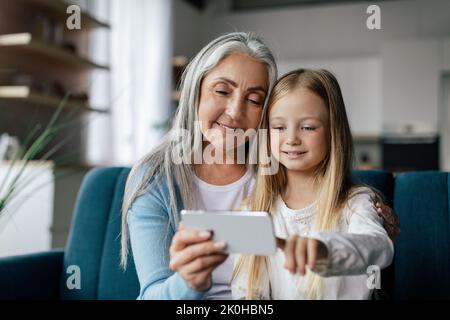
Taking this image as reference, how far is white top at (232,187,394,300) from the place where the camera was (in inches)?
23.1

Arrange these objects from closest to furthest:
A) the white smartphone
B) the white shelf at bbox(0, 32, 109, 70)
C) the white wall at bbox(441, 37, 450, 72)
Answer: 1. the white smartphone
2. the white shelf at bbox(0, 32, 109, 70)
3. the white wall at bbox(441, 37, 450, 72)

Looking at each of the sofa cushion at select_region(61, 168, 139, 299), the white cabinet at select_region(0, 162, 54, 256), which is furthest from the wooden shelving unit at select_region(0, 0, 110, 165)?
the sofa cushion at select_region(61, 168, 139, 299)

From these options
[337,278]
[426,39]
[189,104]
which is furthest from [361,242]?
[426,39]

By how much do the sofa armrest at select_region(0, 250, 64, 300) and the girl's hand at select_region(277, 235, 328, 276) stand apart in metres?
0.63

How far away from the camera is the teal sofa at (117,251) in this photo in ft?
3.19

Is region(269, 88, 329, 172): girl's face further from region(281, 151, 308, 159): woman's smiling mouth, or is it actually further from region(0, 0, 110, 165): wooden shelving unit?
region(0, 0, 110, 165): wooden shelving unit

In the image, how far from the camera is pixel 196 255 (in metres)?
0.60

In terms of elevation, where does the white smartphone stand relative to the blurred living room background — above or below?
below

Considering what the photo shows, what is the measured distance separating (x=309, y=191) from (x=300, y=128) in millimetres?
87

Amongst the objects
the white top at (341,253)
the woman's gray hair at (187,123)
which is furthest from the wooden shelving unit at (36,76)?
the white top at (341,253)

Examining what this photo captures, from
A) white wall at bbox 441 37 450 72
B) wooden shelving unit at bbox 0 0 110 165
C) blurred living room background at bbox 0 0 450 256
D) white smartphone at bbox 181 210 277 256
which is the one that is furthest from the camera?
white wall at bbox 441 37 450 72

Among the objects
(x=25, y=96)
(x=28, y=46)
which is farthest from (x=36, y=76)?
(x=28, y=46)
